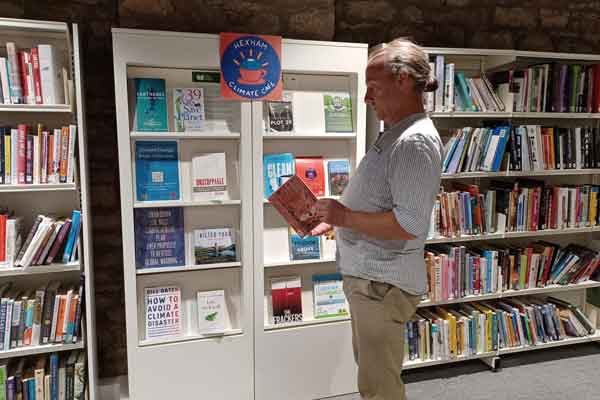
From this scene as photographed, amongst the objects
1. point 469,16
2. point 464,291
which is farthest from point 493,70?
point 464,291

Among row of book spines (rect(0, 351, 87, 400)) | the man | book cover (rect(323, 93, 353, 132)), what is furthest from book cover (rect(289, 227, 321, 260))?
row of book spines (rect(0, 351, 87, 400))

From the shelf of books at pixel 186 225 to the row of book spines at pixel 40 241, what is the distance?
0.23 metres

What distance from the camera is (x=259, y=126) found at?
2338mm

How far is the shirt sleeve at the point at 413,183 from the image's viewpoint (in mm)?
1457

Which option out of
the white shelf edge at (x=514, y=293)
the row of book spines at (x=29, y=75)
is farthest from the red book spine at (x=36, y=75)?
the white shelf edge at (x=514, y=293)

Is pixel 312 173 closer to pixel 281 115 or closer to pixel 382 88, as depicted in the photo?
pixel 281 115

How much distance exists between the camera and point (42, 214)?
231 cm

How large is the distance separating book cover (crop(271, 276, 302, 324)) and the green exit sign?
1.12 m

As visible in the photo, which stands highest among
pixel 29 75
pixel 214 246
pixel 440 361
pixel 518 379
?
pixel 29 75

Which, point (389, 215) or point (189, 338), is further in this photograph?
point (189, 338)

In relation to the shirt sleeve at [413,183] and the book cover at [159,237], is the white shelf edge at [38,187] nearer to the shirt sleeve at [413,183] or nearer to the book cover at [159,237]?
the book cover at [159,237]

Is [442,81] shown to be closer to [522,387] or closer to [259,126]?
[259,126]

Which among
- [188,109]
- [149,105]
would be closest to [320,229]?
[188,109]

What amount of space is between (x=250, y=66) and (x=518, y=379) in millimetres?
2404
